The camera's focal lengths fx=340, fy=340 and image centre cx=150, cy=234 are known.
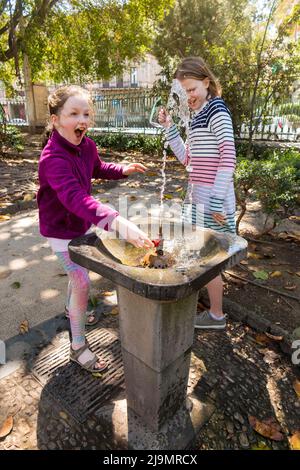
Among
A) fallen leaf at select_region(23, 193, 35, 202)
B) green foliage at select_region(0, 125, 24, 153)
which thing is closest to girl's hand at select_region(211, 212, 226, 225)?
fallen leaf at select_region(23, 193, 35, 202)

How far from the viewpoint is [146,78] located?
3984 cm

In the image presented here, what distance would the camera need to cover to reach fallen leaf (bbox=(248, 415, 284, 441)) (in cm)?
174

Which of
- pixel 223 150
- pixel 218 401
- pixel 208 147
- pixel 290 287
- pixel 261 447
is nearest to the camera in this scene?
pixel 261 447

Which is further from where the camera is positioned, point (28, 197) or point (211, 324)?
point (28, 197)

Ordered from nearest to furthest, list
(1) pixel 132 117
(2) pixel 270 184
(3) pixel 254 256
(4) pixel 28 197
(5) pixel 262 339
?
(5) pixel 262 339
(2) pixel 270 184
(3) pixel 254 256
(4) pixel 28 197
(1) pixel 132 117

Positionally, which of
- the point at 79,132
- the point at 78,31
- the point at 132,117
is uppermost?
the point at 78,31

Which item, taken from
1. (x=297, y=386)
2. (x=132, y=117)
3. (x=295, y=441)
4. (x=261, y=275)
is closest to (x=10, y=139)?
(x=132, y=117)

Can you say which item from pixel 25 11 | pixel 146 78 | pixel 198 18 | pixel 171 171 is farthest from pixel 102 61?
pixel 146 78

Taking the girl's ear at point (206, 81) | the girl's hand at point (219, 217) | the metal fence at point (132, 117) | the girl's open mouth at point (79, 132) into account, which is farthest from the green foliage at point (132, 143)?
the girl's open mouth at point (79, 132)

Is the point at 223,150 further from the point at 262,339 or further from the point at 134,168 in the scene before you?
the point at 262,339

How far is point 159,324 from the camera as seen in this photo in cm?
140

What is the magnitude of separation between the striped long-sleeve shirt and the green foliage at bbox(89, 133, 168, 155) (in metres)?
8.25

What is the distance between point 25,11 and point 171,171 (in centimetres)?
877

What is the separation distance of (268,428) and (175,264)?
1.02 m
